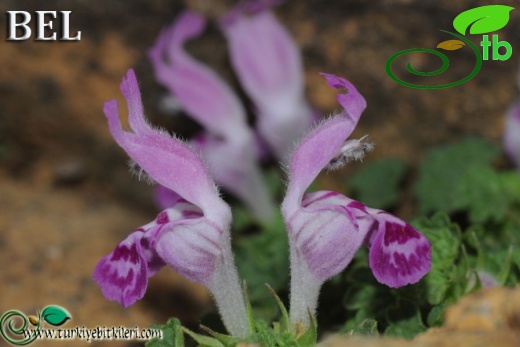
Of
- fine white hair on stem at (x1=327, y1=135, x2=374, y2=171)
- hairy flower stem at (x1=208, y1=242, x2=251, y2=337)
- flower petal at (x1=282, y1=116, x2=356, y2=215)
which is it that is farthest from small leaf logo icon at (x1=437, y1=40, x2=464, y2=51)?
hairy flower stem at (x1=208, y1=242, x2=251, y2=337)

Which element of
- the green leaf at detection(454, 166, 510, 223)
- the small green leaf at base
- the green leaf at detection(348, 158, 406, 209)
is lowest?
the green leaf at detection(348, 158, 406, 209)

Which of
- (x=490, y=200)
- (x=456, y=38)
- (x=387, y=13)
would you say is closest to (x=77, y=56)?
(x=387, y=13)

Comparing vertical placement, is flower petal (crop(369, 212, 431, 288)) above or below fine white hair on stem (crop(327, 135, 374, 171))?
below

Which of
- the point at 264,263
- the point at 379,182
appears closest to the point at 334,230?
the point at 264,263

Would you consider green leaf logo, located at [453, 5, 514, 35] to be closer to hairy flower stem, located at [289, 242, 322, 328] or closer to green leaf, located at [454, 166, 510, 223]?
green leaf, located at [454, 166, 510, 223]

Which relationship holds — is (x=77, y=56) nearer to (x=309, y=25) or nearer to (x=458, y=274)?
(x=309, y=25)

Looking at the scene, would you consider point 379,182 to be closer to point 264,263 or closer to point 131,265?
point 264,263
